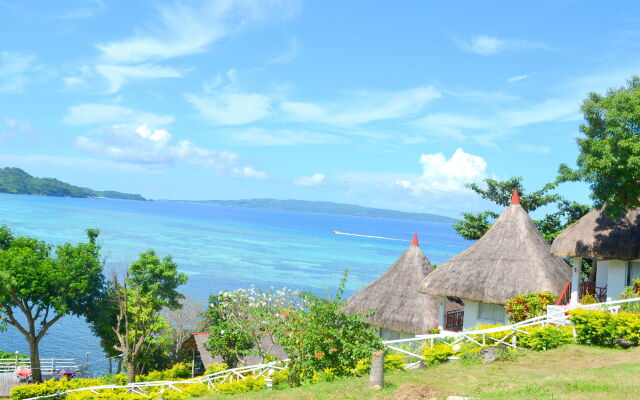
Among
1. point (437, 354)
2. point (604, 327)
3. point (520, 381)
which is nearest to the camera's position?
point (520, 381)

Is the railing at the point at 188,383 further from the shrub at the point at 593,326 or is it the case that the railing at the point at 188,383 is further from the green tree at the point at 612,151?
the green tree at the point at 612,151

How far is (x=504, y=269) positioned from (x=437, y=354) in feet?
26.3

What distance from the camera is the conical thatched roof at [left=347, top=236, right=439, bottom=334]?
65.9ft

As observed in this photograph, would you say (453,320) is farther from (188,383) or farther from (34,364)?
(34,364)

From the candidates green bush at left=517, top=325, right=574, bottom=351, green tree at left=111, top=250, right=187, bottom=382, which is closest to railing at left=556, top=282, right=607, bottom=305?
green bush at left=517, top=325, right=574, bottom=351

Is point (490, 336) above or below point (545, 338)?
below

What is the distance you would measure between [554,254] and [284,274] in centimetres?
4827

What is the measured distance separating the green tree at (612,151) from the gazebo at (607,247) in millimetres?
1780

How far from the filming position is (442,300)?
67.8 ft

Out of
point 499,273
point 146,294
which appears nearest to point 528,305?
point 499,273

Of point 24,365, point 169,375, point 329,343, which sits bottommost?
point 24,365

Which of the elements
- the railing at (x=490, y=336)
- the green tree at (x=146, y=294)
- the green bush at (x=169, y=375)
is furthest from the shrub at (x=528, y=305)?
the green tree at (x=146, y=294)

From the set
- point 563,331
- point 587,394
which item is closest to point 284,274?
point 563,331

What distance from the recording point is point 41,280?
80.9 ft
